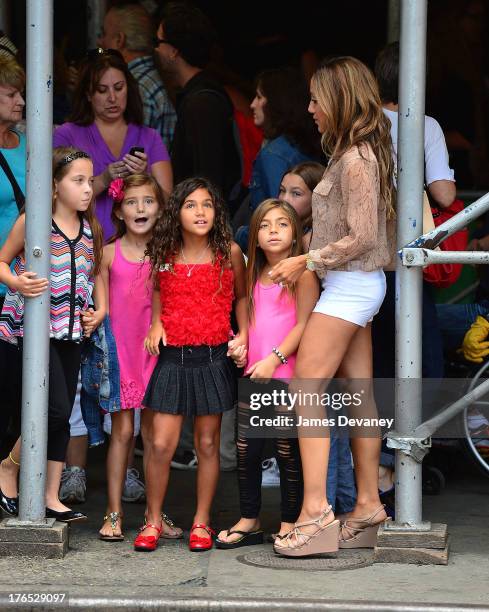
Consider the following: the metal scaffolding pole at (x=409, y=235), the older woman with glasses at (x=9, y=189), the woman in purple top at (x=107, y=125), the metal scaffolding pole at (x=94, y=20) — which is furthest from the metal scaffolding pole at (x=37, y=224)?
the metal scaffolding pole at (x=94, y=20)

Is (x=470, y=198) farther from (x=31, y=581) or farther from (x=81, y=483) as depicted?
(x=31, y=581)

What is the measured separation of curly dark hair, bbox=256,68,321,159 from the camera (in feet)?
22.0

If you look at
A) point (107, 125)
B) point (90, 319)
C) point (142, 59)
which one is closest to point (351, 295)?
point (90, 319)

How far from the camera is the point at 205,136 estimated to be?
6945 millimetres

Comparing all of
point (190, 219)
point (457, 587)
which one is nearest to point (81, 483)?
point (190, 219)

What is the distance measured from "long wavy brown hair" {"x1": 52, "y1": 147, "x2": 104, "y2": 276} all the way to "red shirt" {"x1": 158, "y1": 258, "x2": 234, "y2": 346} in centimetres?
31

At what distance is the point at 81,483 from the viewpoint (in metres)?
6.67

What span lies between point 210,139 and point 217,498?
173 centimetres

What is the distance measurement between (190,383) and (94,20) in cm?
322

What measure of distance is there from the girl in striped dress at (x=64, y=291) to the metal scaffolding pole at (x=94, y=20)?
2.48 meters

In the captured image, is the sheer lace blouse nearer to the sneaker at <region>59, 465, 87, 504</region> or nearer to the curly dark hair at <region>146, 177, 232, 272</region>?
the curly dark hair at <region>146, 177, 232, 272</region>

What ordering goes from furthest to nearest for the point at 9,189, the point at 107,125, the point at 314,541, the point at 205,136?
the point at 205,136 → the point at 107,125 → the point at 9,189 → the point at 314,541

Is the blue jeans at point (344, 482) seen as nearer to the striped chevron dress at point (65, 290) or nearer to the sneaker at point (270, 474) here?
the sneaker at point (270, 474)

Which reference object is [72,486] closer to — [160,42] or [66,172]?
[66,172]
